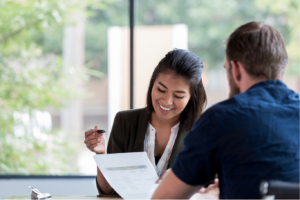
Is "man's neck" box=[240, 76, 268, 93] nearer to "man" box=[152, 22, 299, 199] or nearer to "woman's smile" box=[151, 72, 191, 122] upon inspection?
"man" box=[152, 22, 299, 199]

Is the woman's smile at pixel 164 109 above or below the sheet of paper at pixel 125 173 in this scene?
above

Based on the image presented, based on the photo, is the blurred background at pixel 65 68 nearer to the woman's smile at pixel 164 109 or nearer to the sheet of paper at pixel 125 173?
the woman's smile at pixel 164 109

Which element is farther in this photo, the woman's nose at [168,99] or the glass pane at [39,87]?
the glass pane at [39,87]

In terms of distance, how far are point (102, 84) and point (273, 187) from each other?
133 inches

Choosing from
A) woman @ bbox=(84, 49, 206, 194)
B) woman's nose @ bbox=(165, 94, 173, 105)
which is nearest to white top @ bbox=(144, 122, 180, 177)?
woman @ bbox=(84, 49, 206, 194)

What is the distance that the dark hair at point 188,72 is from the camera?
1.58 metres

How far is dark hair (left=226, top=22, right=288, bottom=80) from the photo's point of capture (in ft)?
3.01

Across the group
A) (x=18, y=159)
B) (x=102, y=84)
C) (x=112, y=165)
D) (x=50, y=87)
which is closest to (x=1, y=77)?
(x=50, y=87)

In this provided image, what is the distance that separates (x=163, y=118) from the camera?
1.64m

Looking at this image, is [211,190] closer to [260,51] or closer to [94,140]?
[94,140]

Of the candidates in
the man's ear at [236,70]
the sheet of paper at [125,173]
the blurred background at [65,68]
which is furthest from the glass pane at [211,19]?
the man's ear at [236,70]

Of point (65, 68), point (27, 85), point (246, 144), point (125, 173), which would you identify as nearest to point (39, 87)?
point (27, 85)

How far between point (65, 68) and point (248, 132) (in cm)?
290

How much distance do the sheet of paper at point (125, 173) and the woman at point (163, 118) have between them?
257mm
